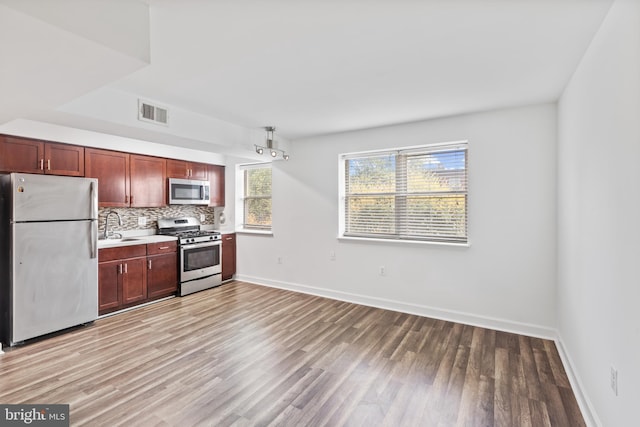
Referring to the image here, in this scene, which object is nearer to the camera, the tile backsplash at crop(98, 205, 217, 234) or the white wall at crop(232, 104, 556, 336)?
the white wall at crop(232, 104, 556, 336)

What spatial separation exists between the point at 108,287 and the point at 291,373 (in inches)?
109

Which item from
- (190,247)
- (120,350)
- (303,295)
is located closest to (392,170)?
(303,295)

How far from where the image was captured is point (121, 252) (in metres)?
4.01

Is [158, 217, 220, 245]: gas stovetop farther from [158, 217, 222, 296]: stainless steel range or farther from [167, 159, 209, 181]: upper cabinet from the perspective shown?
[167, 159, 209, 181]: upper cabinet

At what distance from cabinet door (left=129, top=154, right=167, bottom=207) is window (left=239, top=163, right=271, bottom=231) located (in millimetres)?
1443

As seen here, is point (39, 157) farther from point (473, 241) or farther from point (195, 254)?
point (473, 241)

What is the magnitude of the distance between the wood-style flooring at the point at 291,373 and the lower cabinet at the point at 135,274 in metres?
0.31

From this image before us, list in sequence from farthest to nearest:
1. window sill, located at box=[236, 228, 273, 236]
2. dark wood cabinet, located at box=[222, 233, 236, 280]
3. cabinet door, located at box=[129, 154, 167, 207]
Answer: dark wood cabinet, located at box=[222, 233, 236, 280], window sill, located at box=[236, 228, 273, 236], cabinet door, located at box=[129, 154, 167, 207]

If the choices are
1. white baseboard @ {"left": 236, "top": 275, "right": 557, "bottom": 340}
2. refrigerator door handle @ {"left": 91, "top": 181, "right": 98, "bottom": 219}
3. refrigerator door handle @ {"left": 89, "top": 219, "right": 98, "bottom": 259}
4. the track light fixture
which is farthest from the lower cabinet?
the track light fixture

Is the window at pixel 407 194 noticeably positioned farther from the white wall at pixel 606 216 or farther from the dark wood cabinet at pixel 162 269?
the dark wood cabinet at pixel 162 269

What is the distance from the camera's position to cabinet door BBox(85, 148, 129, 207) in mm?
3938

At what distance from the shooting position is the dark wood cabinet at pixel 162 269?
14.3 feet

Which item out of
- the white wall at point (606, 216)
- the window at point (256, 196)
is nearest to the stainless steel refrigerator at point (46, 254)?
the window at point (256, 196)

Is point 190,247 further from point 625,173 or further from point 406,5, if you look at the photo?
point 625,173
